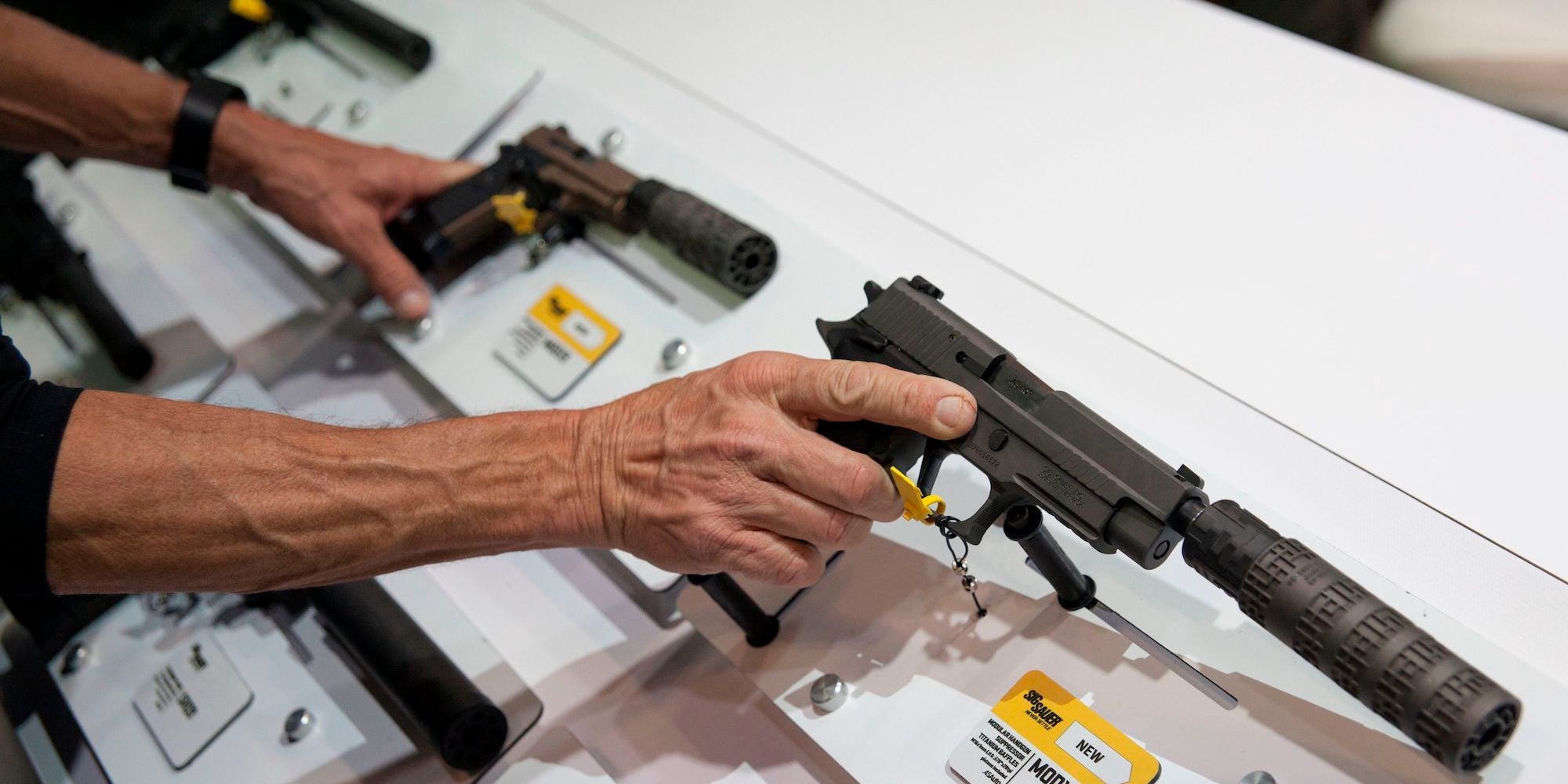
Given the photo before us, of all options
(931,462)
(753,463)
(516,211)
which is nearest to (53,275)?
(516,211)

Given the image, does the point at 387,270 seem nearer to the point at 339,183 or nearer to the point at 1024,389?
the point at 339,183

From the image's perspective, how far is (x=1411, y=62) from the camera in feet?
Answer: 4.65

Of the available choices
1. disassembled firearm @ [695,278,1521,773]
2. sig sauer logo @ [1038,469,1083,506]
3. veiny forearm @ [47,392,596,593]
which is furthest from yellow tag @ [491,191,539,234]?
sig sauer logo @ [1038,469,1083,506]

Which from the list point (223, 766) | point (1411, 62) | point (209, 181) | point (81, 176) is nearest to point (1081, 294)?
point (1411, 62)

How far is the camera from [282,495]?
0.95 meters

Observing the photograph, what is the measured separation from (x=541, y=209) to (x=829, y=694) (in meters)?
0.80

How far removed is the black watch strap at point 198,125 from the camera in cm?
148

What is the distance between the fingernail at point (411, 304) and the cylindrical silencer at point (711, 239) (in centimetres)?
35

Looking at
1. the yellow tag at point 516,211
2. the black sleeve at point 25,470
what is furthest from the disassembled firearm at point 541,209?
the black sleeve at point 25,470

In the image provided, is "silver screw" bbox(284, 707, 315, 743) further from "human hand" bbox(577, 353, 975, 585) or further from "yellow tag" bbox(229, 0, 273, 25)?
"yellow tag" bbox(229, 0, 273, 25)

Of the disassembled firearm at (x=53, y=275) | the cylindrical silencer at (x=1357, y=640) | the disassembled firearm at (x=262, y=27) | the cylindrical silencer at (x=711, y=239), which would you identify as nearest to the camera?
the cylindrical silencer at (x=1357, y=640)

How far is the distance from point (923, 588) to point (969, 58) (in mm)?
797

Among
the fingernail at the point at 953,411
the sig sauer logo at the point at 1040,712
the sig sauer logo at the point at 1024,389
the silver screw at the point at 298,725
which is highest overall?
the sig sauer logo at the point at 1024,389

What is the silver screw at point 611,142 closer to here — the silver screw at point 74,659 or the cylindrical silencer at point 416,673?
the cylindrical silencer at point 416,673
